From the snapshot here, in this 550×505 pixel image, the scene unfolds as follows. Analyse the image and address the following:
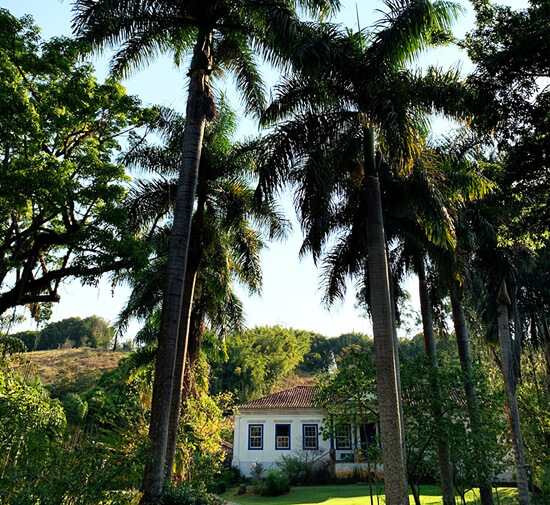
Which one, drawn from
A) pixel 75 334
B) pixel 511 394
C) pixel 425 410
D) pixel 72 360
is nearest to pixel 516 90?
pixel 425 410

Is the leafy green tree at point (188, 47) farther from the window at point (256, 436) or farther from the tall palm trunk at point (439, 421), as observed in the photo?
the window at point (256, 436)

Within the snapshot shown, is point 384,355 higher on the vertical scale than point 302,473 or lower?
higher

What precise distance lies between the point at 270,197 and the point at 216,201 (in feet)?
13.2

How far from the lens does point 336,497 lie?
19719 millimetres

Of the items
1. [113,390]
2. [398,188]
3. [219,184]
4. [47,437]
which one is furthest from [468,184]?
[113,390]

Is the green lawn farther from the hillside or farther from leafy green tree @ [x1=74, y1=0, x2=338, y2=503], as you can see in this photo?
the hillside

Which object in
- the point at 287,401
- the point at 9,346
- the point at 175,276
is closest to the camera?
the point at 175,276

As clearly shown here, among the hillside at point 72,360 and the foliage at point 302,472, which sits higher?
the hillside at point 72,360

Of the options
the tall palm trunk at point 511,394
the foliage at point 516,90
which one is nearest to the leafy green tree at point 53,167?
the foliage at point 516,90

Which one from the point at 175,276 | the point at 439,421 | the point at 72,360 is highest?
the point at 72,360

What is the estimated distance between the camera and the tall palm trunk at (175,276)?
8.45 metres

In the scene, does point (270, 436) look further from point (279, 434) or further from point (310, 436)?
point (310, 436)

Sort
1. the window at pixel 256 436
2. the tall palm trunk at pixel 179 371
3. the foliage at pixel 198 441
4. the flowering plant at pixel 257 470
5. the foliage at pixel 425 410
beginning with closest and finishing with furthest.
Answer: the foliage at pixel 425 410 < the tall palm trunk at pixel 179 371 < the foliage at pixel 198 441 < the flowering plant at pixel 257 470 < the window at pixel 256 436

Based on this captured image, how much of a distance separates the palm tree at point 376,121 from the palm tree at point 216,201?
318cm
